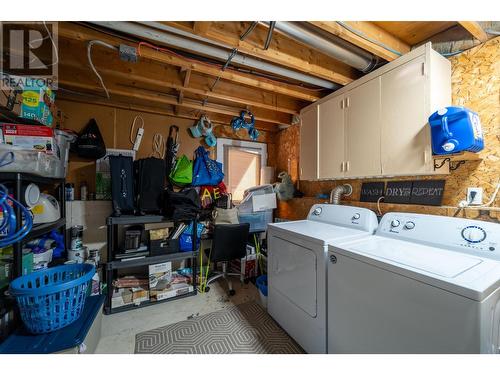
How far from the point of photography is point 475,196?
1.47m

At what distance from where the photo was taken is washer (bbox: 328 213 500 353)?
803 millimetres

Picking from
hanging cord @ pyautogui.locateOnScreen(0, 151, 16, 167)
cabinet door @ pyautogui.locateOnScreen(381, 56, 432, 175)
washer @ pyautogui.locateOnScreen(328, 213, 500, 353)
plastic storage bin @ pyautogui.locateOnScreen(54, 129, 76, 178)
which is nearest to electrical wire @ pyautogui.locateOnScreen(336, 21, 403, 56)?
cabinet door @ pyautogui.locateOnScreen(381, 56, 432, 175)

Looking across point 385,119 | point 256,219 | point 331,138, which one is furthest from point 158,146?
point 385,119

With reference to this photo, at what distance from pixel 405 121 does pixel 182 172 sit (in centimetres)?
244

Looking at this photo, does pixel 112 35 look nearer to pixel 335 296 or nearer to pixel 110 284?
pixel 110 284

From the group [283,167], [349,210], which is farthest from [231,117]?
[349,210]

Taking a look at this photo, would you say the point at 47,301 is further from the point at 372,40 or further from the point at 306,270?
the point at 372,40

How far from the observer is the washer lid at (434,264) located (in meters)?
0.81

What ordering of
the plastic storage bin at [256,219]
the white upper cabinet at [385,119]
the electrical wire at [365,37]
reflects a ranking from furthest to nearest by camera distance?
the plastic storage bin at [256,219] → the white upper cabinet at [385,119] → the electrical wire at [365,37]

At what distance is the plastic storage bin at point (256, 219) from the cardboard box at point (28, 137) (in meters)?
2.20

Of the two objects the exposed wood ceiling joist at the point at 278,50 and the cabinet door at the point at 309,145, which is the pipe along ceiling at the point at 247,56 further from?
the cabinet door at the point at 309,145

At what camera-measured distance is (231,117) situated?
325 centimetres

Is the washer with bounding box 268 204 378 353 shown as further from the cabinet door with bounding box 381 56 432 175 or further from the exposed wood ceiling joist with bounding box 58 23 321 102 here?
the exposed wood ceiling joist with bounding box 58 23 321 102

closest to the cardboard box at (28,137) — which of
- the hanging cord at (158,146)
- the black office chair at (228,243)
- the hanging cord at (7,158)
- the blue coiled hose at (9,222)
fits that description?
the hanging cord at (7,158)
